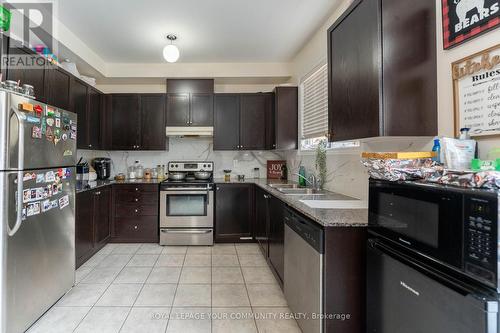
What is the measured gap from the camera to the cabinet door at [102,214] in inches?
131

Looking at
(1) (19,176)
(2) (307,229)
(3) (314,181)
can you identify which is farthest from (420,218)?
(1) (19,176)

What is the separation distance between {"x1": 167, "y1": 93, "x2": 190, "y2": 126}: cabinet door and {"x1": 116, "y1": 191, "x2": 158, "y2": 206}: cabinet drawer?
3.81 feet

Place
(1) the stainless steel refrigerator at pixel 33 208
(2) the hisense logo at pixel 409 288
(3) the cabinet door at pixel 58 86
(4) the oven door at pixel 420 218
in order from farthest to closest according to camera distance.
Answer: (3) the cabinet door at pixel 58 86, (1) the stainless steel refrigerator at pixel 33 208, (2) the hisense logo at pixel 409 288, (4) the oven door at pixel 420 218

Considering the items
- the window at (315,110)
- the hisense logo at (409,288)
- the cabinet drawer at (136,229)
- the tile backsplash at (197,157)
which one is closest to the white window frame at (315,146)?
the window at (315,110)

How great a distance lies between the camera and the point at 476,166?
998mm

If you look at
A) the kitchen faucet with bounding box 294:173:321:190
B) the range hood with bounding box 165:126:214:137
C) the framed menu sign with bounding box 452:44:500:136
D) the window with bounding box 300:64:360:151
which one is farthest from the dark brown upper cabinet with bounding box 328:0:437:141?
the range hood with bounding box 165:126:214:137

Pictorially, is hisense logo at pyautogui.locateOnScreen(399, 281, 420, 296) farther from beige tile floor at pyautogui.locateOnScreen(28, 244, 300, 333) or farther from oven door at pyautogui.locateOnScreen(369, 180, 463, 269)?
beige tile floor at pyautogui.locateOnScreen(28, 244, 300, 333)

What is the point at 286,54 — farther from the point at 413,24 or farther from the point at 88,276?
the point at 88,276

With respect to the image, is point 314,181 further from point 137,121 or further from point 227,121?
point 137,121

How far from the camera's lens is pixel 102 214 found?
3.51 meters

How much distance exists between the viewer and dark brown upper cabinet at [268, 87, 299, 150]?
3.78 metres

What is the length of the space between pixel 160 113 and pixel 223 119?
39.8 inches

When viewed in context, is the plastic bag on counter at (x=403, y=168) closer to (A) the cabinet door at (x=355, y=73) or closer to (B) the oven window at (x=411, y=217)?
(B) the oven window at (x=411, y=217)

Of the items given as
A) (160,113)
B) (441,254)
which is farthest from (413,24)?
(160,113)
